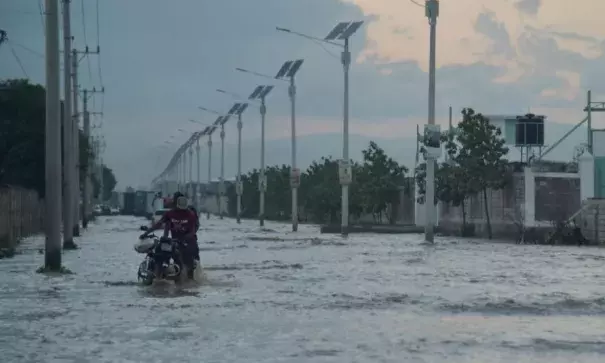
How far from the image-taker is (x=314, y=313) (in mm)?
16359

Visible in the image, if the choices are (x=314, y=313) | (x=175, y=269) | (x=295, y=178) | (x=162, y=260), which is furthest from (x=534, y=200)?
(x=314, y=313)

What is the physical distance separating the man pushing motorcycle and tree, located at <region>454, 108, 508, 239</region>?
1195 inches

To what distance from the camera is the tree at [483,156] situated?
51188 mm

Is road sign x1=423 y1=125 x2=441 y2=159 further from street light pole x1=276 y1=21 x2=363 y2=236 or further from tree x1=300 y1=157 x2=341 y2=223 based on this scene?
tree x1=300 y1=157 x2=341 y2=223

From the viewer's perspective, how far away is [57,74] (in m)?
25.4

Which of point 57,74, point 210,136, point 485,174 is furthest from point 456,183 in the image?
point 210,136

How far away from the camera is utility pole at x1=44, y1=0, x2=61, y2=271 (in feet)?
82.9

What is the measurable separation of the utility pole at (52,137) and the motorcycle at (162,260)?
410 cm

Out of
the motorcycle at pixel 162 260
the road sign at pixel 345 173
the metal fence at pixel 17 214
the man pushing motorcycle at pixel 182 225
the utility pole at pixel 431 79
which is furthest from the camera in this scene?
the road sign at pixel 345 173

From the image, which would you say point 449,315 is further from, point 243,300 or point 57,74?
point 57,74

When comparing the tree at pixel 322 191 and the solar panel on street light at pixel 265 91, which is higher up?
the solar panel on street light at pixel 265 91

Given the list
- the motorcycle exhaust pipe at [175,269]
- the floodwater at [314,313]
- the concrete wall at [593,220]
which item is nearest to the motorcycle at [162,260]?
the motorcycle exhaust pipe at [175,269]

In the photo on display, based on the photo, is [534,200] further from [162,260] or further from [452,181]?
[162,260]

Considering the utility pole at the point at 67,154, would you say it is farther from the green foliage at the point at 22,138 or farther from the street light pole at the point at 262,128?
the street light pole at the point at 262,128
